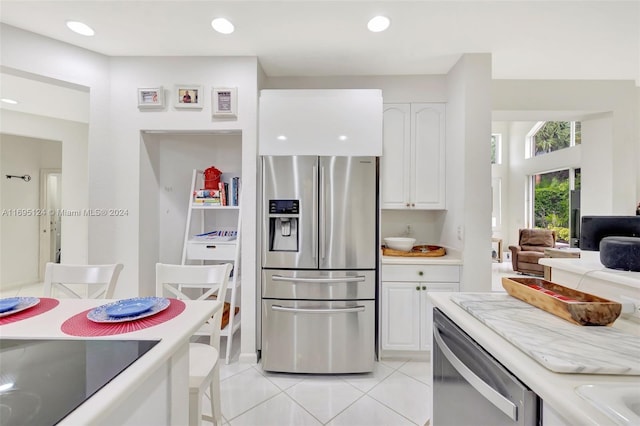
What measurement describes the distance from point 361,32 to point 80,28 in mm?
2143

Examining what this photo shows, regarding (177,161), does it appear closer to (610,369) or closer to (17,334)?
(17,334)

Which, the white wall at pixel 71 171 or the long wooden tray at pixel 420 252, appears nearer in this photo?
the long wooden tray at pixel 420 252

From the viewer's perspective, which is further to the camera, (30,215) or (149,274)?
(30,215)

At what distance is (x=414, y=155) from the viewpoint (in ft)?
8.91

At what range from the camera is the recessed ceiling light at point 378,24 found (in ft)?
6.34

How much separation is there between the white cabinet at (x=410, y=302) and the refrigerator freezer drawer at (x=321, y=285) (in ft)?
0.90

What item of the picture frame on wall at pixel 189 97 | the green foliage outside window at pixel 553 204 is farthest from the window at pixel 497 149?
the picture frame on wall at pixel 189 97

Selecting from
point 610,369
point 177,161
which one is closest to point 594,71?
point 610,369

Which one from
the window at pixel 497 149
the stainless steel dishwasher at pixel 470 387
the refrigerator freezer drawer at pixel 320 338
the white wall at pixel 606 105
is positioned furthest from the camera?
the window at pixel 497 149

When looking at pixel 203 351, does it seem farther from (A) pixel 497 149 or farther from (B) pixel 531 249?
(A) pixel 497 149

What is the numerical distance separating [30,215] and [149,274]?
3681mm

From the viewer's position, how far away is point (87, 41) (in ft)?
7.26

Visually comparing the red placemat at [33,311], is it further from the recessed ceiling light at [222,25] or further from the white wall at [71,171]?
the white wall at [71,171]

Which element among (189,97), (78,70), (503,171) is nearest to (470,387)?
(189,97)
